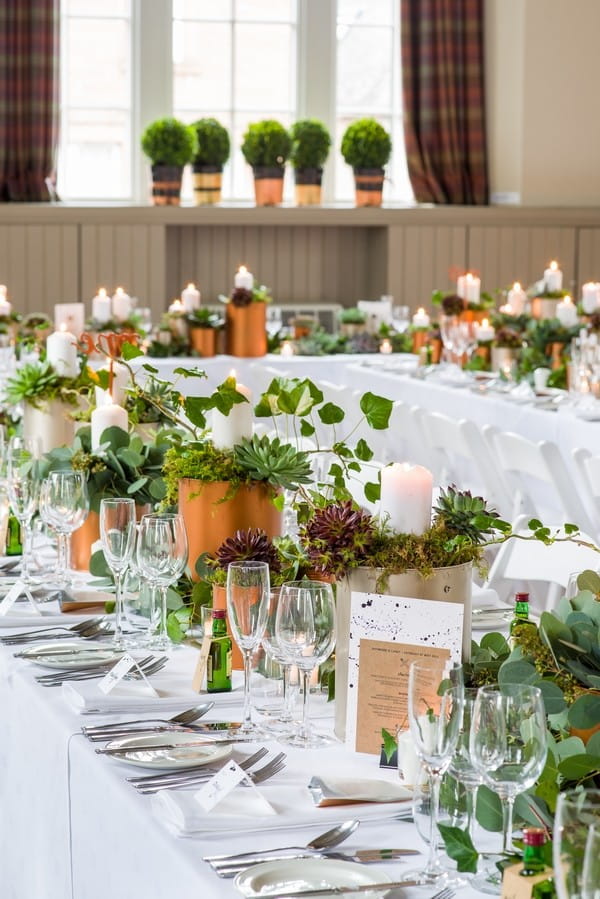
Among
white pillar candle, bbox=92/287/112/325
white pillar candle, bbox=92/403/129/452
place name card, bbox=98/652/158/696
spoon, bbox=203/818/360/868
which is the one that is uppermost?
white pillar candle, bbox=92/287/112/325

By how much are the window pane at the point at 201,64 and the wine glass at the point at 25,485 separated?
6.80 metres

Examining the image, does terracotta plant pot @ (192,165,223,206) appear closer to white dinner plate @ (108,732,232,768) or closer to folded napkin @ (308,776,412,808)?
white dinner plate @ (108,732,232,768)

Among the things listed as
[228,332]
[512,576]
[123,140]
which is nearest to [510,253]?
[123,140]

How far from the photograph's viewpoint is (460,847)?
53.3 inches

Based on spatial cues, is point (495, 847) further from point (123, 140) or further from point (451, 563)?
point (123, 140)

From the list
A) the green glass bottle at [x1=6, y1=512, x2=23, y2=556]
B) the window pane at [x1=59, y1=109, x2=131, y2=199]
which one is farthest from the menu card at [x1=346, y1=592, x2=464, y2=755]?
the window pane at [x1=59, y1=109, x2=131, y2=199]

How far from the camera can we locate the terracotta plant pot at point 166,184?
8.91 meters

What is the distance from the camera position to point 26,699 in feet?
6.63

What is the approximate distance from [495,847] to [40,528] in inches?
71.4

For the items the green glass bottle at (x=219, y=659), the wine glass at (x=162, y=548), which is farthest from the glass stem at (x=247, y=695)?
the wine glass at (x=162, y=548)

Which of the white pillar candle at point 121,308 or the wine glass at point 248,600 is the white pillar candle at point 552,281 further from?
the wine glass at point 248,600

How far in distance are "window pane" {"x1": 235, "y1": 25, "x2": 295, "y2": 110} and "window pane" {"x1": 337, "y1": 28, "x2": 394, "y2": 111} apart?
378mm

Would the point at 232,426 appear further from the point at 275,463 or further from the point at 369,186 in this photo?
the point at 369,186

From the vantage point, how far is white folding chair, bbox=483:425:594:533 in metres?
4.14
